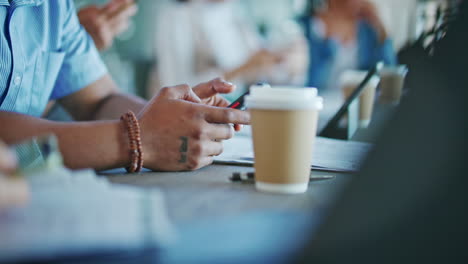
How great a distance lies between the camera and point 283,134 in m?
0.62

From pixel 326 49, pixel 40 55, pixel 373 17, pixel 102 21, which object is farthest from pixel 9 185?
pixel 326 49

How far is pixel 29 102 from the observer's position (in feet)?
3.62

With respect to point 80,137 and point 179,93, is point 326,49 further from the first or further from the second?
point 80,137

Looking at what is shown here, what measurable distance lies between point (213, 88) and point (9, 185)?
54cm

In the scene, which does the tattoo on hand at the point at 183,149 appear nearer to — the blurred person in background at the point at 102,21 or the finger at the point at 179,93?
the finger at the point at 179,93

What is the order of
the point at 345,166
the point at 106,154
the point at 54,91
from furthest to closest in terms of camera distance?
1. the point at 54,91
2. the point at 345,166
3. the point at 106,154

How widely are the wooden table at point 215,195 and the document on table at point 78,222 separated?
6cm

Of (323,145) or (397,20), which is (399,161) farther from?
(397,20)

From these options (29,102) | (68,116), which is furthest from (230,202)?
(68,116)

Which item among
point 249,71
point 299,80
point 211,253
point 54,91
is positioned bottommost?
point 299,80

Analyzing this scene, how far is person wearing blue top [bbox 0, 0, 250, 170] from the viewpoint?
0.74 metres

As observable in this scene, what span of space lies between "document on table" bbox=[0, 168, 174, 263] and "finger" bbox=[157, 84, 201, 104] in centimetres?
33

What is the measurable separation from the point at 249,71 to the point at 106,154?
115 inches

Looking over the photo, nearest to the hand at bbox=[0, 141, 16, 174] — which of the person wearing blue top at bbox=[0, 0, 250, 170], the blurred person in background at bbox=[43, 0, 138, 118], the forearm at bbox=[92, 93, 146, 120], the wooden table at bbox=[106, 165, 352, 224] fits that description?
the wooden table at bbox=[106, 165, 352, 224]
